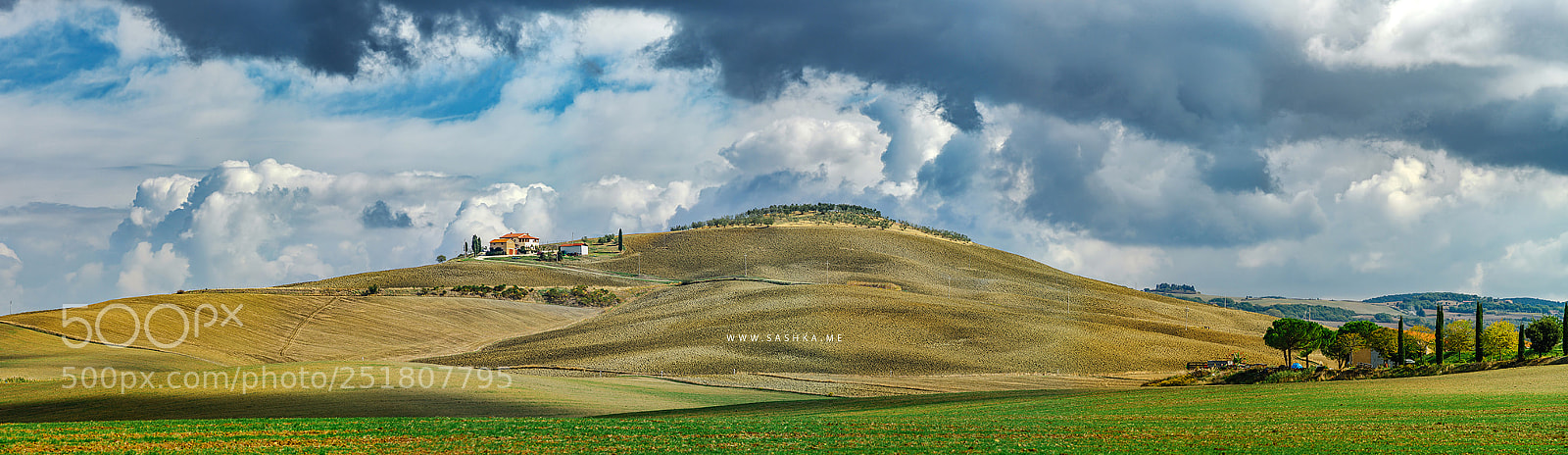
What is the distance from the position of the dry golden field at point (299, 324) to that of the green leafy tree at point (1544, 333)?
92.4 m

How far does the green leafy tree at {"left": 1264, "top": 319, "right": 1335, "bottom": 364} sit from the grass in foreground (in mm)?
46604

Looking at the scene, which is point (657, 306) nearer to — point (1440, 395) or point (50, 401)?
point (50, 401)

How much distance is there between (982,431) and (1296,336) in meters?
66.9

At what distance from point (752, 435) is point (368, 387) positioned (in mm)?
28073

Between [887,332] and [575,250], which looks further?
[575,250]

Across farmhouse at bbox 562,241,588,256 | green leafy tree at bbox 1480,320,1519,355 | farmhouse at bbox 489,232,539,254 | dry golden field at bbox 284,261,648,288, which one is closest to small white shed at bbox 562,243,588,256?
farmhouse at bbox 562,241,588,256

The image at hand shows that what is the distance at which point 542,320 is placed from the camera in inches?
4478

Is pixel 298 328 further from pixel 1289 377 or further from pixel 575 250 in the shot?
pixel 575 250

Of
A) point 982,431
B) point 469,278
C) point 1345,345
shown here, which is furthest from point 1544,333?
point 469,278

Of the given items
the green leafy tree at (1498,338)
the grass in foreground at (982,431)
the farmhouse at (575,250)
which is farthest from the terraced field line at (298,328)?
the green leafy tree at (1498,338)

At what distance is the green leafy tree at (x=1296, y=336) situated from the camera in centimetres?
8569

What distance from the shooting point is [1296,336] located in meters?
85.6

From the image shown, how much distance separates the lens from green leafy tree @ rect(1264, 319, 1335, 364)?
281 ft

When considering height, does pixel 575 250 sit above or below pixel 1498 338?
above
